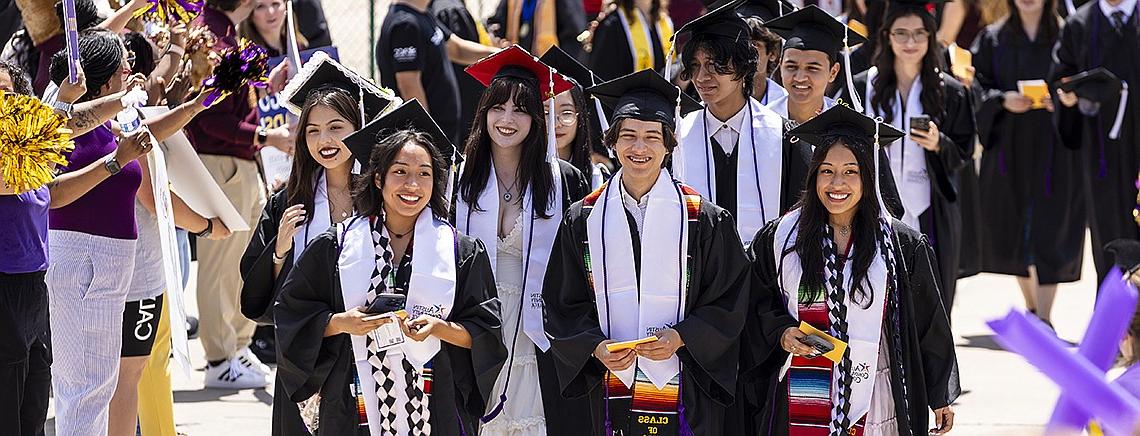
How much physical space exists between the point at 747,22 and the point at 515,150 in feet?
4.20

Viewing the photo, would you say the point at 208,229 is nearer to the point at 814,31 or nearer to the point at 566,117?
the point at 566,117

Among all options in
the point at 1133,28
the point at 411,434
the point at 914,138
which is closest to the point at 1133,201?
the point at 1133,28

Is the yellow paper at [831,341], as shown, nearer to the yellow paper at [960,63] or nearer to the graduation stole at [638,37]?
the yellow paper at [960,63]

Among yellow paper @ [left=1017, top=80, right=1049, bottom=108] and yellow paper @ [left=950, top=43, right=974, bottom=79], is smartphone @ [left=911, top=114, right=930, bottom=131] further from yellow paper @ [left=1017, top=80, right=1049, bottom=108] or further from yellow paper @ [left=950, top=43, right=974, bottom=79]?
yellow paper @ [left=1017, top=80, right=1049, bottom=108]

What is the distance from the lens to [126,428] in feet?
19.5

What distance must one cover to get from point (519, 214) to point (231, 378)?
2.91m

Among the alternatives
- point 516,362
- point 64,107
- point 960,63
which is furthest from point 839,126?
point 960,63

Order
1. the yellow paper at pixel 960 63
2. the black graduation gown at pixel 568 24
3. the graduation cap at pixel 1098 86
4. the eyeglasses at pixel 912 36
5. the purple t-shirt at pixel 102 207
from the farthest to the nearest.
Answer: the black graduation gown at pixel 568 24 < the graduation cap at pixel 1098 86 < the yellow paper at pixel 960 63 < the eyeglasses at pixel 912 36 < the purple t-shirt at pixel 102 207

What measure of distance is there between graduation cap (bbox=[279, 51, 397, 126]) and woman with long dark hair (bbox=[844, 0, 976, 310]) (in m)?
2.65

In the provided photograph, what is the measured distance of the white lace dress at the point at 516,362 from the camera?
571cm

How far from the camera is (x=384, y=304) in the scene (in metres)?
4.86

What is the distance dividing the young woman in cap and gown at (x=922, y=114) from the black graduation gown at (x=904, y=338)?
2.12 m

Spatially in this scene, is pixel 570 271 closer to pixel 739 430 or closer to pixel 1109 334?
pixel 739 430

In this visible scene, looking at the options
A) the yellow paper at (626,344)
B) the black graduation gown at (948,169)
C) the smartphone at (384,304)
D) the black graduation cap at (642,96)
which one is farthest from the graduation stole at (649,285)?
the black graduation gown at (948,169)
